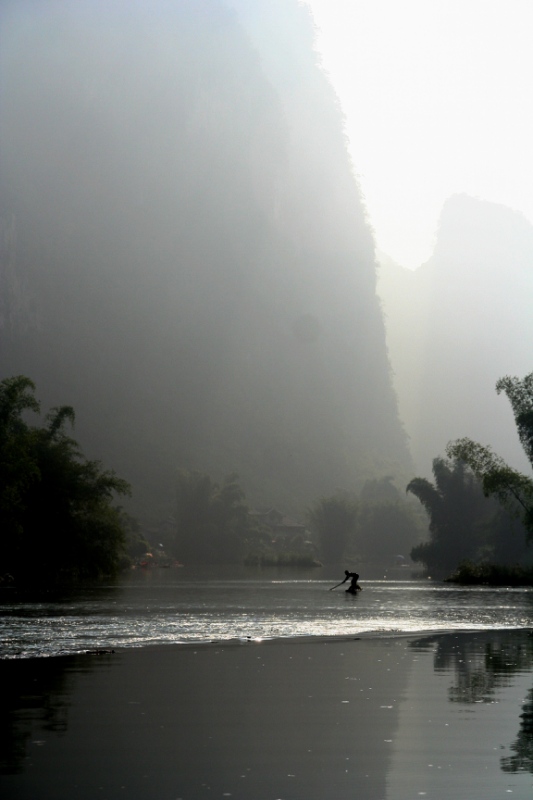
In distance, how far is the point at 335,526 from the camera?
164125 millimetres

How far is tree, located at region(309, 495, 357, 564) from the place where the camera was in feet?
A: 535

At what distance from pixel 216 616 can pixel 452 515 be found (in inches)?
3398

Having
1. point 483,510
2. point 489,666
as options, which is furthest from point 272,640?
point 483,510

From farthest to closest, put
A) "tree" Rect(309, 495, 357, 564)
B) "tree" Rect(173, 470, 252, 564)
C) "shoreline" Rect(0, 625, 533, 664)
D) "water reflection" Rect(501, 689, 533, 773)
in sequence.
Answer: "tree" Rect(173, 470, 252, 564)
"tree" Rect(309, 495, 357, 564)
"shoreline" Rect(0, 625, 533, 664)
"water reflection" Rect(501, 689, 533, 773)

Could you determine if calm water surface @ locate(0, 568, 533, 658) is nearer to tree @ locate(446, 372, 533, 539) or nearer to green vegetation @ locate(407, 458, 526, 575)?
tree @ locate(446, 372, 533, 539)

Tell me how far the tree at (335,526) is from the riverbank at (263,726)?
143082 millimetres

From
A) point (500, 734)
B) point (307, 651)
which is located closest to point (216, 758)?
point (500, 734)

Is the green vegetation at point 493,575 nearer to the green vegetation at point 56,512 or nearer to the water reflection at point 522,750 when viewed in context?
the green vegetation at point 56,512

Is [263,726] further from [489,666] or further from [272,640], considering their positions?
[272,640]

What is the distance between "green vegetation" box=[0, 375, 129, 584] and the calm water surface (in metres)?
Answer: 19.8

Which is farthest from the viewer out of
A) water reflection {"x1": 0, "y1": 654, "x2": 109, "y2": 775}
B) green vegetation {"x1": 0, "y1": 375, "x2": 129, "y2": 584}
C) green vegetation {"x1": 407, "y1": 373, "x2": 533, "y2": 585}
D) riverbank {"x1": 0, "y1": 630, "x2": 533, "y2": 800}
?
green vegetation {"x1": 407, "y1": 373, "x2": 533, "y2": 585}

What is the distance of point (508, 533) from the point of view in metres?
104

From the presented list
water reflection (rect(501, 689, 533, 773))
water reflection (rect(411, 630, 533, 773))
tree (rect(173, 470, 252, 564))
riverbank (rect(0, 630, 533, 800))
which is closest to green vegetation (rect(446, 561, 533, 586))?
water reflection (rect(411, 630, 533, 773))

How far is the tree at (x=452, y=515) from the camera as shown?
115m
